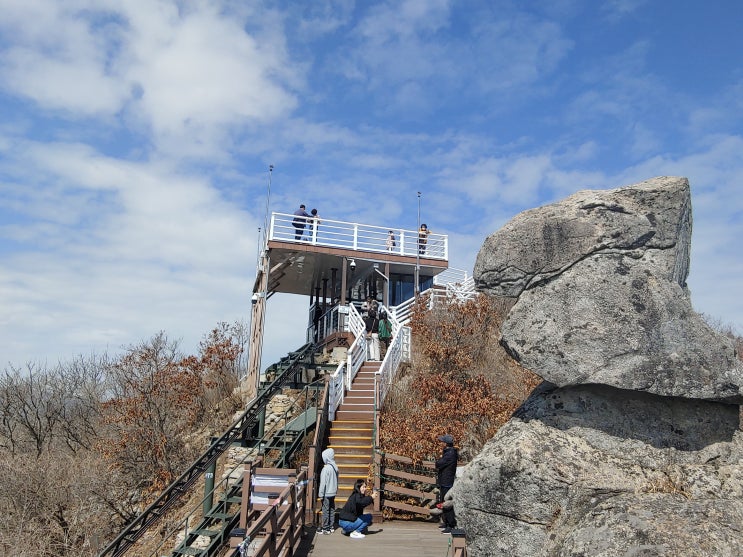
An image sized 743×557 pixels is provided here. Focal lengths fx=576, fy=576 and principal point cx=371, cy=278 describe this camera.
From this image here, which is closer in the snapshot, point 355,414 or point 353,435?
point 353,435

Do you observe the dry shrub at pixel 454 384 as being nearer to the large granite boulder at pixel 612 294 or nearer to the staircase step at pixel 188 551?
the staircase step at pixel 188 551

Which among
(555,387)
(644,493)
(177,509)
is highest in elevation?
→ (555,387)

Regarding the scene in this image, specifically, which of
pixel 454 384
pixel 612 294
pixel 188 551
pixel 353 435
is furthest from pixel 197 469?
pixel 612 294

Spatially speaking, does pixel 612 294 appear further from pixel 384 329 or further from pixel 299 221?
pixel 299 221

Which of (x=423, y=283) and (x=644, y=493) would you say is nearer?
(x=644, y=493)

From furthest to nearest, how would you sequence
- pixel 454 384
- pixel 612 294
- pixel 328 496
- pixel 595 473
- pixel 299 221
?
pixel 299 221, pixel 454 384, pixel 328 496, pixel 612 294, pixel 595 473

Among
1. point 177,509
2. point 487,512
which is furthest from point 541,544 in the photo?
point 177,509

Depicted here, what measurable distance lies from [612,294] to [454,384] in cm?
817

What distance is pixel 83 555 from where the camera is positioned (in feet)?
47.5

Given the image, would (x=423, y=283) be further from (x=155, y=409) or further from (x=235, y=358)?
(x=155, y=409)

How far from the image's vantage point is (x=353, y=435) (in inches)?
534

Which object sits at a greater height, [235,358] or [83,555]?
[235,358]

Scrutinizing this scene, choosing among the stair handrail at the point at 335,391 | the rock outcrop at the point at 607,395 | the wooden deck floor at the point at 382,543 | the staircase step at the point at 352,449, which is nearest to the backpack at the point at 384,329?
the stair handrail at the point at 335,391

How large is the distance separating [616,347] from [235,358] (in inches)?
663
